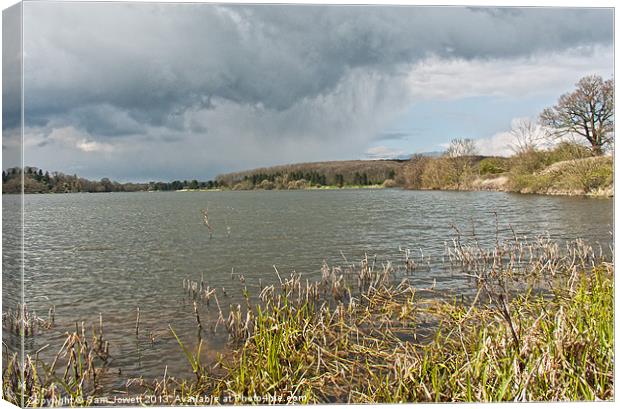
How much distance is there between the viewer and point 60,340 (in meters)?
4.95

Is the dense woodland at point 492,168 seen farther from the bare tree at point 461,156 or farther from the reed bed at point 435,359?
the reed bed at point 435,359

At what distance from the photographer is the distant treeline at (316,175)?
593 centimetres

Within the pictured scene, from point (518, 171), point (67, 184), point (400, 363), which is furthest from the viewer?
point (518, 171)

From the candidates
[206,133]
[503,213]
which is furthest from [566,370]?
[206,133]

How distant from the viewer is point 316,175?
20.7 feet

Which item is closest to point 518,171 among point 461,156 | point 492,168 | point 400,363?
point 492,168

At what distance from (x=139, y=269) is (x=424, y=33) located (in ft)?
17.0

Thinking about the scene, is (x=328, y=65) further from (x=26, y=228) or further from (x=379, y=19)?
(x=26, y=228)

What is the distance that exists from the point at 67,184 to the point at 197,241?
12.0 ft

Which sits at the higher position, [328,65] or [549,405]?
[328,65]

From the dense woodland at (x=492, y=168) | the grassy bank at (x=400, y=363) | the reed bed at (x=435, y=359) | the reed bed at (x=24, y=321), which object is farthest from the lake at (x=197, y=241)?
the reed bed at (x=435, y=359)

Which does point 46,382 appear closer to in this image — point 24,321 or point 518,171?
point 24,321

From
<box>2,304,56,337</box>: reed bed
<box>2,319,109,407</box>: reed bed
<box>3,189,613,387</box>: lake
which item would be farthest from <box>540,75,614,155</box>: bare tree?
<box>2,304,56,337</box>: reed bed

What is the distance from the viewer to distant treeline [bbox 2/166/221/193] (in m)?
4.14
